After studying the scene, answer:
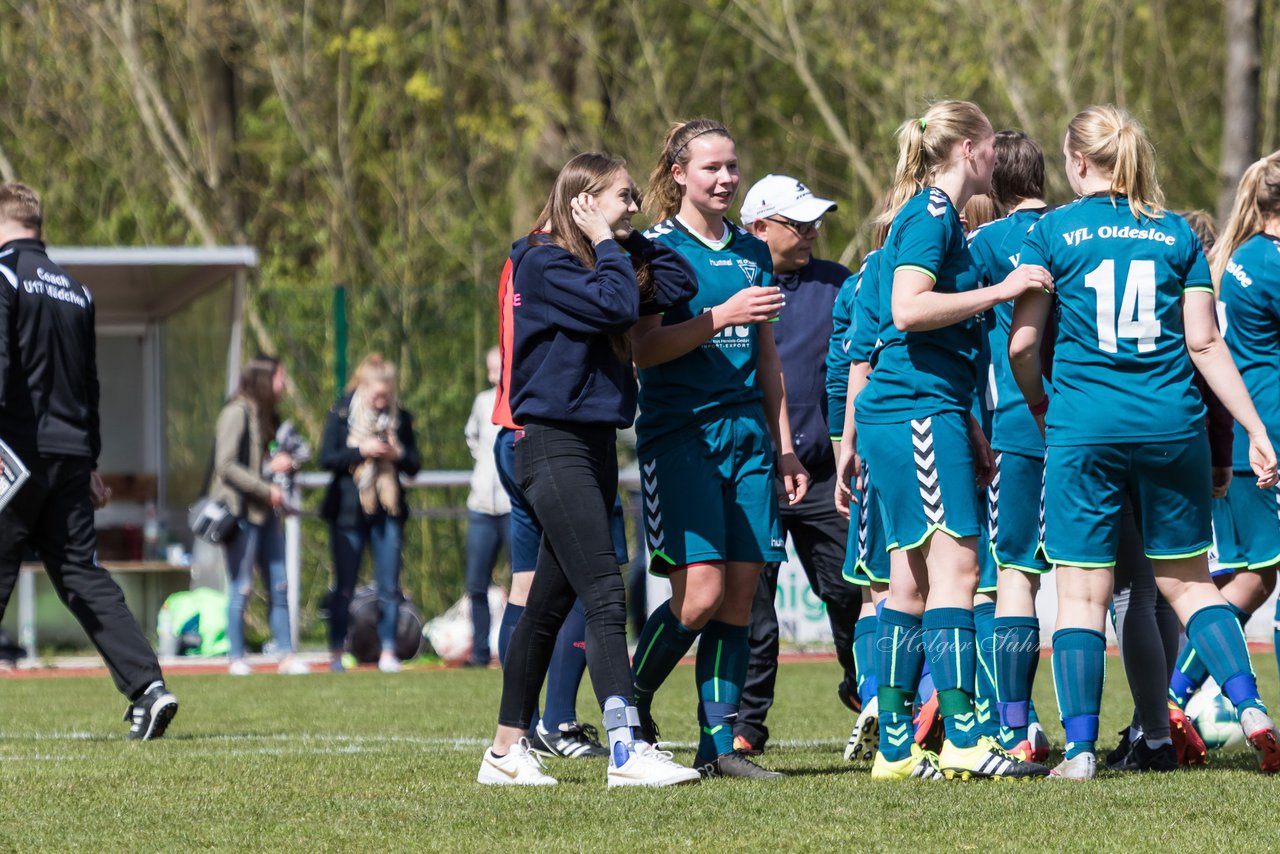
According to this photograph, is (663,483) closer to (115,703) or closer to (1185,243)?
(1185,243)

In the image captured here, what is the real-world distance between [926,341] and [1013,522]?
33.7 inches

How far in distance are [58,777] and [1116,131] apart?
13.6 feet

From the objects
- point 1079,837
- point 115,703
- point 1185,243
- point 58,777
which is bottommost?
point 115,703

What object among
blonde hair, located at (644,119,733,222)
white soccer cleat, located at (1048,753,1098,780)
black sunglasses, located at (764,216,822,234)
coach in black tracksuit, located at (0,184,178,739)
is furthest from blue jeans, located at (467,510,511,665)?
white soccer cleat, located at (1048,753,1098,780)

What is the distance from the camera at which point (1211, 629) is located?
20.2 ft

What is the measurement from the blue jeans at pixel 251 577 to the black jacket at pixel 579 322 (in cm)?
746

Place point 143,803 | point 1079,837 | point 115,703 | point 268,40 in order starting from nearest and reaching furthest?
1. point 1079,837
2. point 143,803
3. point 115,703
4. point 268,40

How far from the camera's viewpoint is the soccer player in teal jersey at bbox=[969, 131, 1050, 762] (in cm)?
661

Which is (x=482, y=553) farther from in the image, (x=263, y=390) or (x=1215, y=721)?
(x=1215, y=721)

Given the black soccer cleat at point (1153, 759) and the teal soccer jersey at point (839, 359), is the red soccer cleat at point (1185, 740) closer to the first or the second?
the black soccer cleat at point (1153, 759)

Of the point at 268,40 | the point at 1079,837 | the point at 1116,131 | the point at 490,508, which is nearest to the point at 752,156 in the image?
the point at 268,40

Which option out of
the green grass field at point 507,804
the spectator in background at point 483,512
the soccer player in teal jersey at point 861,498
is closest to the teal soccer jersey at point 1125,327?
the soccer player in teal jersey at point 861,498

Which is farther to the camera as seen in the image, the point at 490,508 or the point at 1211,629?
the point at 490,508

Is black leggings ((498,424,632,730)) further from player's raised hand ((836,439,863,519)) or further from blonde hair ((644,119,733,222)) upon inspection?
player's raised hand ((836,439,863,519))
